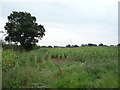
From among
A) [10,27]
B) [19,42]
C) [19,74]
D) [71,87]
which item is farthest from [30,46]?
[71,87]

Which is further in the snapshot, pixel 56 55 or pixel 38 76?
pixel 56 55

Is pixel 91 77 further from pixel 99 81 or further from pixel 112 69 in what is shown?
pixel 112 69

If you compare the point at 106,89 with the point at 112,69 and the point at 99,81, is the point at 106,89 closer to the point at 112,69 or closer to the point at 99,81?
the point at 99,81

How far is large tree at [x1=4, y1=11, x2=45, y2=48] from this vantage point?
82.4ft

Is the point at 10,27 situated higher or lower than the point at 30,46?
higher

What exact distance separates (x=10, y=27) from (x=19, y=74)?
19.5 m

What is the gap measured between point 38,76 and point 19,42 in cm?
1917

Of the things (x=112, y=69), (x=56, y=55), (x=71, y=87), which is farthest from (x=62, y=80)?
(x=56, y=55)

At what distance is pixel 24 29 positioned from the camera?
25.1 m

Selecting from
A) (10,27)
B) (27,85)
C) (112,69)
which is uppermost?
(10,27)

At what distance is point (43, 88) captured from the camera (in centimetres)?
593

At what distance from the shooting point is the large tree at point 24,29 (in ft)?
82.4

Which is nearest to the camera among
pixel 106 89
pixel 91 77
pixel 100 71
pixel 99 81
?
pixel 106 89

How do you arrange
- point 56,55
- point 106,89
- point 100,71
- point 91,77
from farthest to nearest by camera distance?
point 56,55 → point 100,71 → point 91,77 → point 106,89
